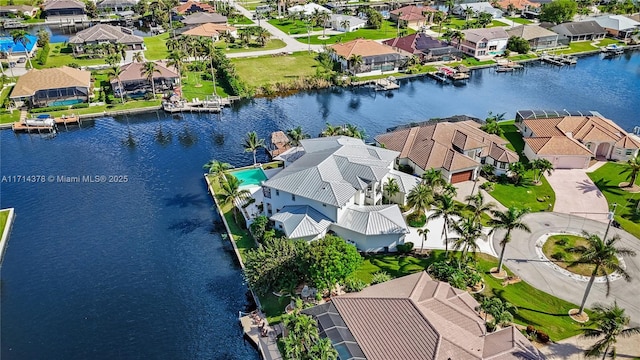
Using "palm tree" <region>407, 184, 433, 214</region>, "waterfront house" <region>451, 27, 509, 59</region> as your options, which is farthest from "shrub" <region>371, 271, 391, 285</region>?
"waterfront house" <region>451, 27, 509, 59</region>

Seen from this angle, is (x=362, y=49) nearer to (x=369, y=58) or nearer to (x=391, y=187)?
(x=369, y=58)

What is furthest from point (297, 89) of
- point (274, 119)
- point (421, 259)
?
point (421, 259)

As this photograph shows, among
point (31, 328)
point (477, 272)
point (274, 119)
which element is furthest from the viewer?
point (274, 119)

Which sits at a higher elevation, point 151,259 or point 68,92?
point 68,92

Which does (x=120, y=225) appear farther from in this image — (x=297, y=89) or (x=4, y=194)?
(x=297, y=89)

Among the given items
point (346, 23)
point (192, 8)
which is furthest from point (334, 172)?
point (192, 8)

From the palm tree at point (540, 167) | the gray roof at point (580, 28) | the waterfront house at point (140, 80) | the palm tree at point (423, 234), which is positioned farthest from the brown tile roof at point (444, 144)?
the gray roof at point (580, 28)
